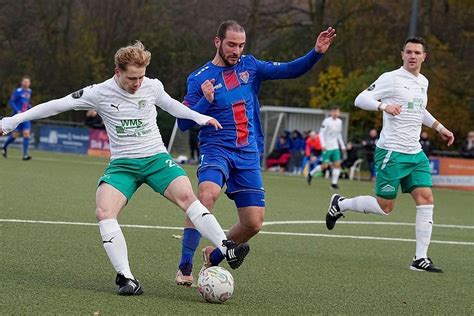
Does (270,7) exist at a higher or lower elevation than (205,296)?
higher

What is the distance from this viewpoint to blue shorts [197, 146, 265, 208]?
28.6 ft

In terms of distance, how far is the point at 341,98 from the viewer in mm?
43219

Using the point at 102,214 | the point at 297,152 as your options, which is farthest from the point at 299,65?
the point at 297,152

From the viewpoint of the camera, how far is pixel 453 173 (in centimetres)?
3158

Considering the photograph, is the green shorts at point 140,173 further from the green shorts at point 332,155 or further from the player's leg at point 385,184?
the green shorts at point 332,155

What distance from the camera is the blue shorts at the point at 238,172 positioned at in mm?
8719

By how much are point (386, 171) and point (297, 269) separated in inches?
70.1

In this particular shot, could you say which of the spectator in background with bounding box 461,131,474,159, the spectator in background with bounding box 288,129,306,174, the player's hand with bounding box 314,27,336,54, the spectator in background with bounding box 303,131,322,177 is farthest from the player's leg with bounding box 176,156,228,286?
the spectator in background with bounding box 288,129,306,174

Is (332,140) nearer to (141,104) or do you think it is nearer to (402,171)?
(402,171)

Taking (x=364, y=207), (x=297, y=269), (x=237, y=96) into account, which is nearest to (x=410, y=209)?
(x=364, y=207)

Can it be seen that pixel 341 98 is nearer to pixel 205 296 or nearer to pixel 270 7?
pixel 270 7

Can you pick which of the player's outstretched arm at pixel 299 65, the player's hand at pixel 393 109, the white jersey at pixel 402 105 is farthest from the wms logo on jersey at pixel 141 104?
the white jersey at pixel 402 105

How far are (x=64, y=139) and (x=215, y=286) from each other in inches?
1486

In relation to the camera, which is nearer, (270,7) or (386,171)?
(386,171)
